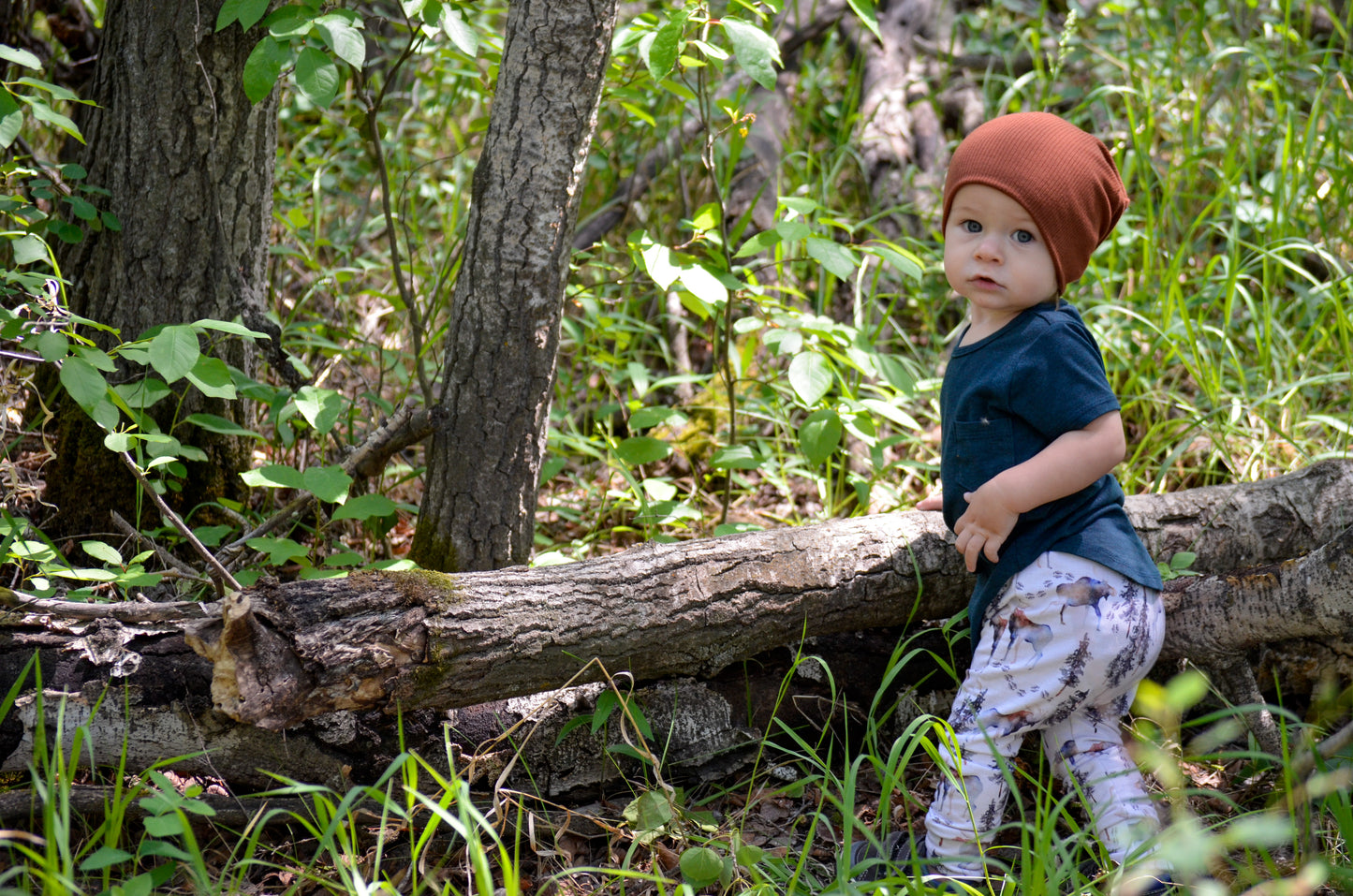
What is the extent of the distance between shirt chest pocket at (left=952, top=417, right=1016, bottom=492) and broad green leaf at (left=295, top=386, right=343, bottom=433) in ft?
4.10

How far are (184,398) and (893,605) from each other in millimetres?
1746

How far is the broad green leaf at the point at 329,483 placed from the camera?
1.89 m

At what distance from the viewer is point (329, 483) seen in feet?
6.28

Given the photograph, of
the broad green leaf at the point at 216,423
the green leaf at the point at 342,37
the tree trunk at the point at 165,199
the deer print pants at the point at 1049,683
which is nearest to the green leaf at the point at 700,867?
the deer print pants at the point at 1049,683

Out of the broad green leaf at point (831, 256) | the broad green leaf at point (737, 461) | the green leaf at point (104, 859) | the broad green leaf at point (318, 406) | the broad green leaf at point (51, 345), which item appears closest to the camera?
the green leaf at point (104, 859)

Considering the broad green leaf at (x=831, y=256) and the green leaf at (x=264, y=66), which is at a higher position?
the green leaf at (x=264, y=66)

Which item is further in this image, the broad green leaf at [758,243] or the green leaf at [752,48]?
the broad green leaf at [758,243]

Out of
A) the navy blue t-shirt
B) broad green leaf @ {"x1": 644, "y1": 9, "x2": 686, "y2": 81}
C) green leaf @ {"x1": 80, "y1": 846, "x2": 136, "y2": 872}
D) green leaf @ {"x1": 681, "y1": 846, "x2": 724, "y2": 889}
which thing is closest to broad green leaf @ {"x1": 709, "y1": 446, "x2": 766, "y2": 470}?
the navy blue t-shirt

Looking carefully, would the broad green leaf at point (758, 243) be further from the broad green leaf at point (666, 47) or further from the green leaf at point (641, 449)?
the green leaf at point (641, 449)

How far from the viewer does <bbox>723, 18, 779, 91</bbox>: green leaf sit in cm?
186

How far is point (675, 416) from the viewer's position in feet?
8.50

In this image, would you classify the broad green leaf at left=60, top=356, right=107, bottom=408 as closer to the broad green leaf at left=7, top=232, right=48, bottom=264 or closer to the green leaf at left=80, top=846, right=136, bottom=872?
the broad green leaf at left=7, top=232, right=48, bottom=264

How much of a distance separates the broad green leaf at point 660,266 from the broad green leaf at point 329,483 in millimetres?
747

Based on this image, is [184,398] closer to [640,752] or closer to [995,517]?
[640,752]
